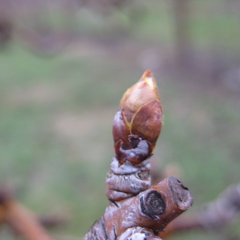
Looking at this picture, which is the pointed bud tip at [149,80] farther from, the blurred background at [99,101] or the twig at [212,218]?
the blurred background at [99,101]

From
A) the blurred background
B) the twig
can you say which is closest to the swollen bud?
the twig

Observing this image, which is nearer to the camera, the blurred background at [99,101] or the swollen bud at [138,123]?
the swollen bud at [138,123]

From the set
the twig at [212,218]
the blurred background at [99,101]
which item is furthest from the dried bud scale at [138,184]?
the blurred background at [99,101]

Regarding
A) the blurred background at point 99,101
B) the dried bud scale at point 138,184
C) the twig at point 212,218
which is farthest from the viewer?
the blurred background at point 99,101

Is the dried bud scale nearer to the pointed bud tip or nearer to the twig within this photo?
the pointed bud tip

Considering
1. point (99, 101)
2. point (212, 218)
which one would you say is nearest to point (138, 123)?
point (212, 218)

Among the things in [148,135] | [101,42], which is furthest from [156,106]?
[101,42]
